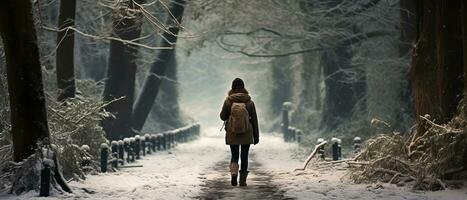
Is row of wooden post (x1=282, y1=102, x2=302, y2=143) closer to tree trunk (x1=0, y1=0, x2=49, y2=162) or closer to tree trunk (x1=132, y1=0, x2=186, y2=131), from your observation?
tree trunk (x1=132, y1=0, x2=186, y2=131)

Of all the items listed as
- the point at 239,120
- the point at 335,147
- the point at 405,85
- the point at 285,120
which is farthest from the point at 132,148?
the point at 285,120

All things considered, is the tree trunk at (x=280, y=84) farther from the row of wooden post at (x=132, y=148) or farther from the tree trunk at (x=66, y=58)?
the tree trunk at (x=66, y=58)

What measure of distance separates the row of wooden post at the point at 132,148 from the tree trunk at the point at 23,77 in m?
4.78

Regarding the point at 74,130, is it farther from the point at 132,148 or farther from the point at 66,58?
the point at 132,148

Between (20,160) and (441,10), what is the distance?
8.05 m

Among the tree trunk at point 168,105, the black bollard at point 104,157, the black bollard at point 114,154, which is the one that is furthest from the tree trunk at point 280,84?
the black bollard at point 104,157

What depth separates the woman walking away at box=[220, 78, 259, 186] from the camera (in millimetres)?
12289

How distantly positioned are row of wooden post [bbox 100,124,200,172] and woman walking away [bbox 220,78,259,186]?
4464mm

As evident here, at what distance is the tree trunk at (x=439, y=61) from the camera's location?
12156mm

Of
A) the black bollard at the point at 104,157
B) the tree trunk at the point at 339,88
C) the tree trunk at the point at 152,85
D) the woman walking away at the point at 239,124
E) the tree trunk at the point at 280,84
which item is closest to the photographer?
the woman walking away at the point at 239,124

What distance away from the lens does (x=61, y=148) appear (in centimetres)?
1343

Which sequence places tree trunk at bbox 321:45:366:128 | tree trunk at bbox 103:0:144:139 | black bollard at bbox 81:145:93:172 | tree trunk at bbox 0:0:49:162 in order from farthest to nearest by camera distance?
tree trunk at bbox 321:45:366:128 → tree trunk at bbox 103:0:144:139 → black bollard at bbox 81:145:93:172 → tree trunk at bbox 0:0:49:162

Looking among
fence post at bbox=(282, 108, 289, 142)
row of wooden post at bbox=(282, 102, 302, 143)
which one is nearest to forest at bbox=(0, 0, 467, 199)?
row of wooden post at bbox=(282, 102, 302, 143)

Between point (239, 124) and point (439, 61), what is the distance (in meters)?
3.91
